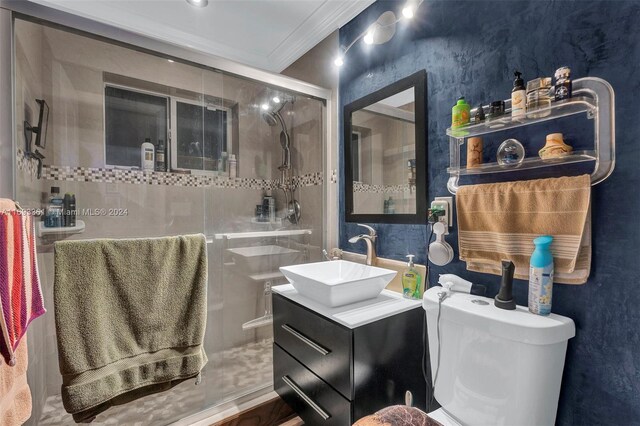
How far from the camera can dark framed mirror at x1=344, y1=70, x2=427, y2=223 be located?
137 cm

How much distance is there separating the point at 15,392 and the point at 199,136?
1.35 m

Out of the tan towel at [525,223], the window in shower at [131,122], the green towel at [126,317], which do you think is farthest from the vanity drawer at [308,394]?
the window in shower at [131,122]

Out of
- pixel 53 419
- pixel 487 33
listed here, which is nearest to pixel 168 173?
pixel 53 419

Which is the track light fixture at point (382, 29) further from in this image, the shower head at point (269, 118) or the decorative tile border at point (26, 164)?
the decorative tile border at point (26, 164)

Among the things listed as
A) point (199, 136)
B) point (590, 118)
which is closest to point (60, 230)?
point (199, 136)

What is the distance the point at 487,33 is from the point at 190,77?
143 centimetres

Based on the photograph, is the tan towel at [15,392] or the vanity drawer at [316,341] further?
the vanity drawer at [316,341]

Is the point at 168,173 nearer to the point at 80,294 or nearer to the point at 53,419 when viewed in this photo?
the point at 80,294

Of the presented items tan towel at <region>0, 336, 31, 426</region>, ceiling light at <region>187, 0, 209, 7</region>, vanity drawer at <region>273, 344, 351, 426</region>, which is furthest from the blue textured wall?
tan towel at <region>0, 336, 31, 426</region>

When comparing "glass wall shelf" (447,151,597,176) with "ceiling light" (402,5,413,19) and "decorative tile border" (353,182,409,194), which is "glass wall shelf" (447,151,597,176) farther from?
"ceiling light" (402,5,413,19)

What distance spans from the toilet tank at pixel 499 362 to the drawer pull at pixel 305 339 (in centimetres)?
43

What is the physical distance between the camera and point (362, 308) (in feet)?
3.86

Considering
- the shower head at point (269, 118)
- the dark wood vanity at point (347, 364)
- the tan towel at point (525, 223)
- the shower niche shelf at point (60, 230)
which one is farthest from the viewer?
the shower head at point (269, 118)

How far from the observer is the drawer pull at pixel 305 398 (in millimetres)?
1136
